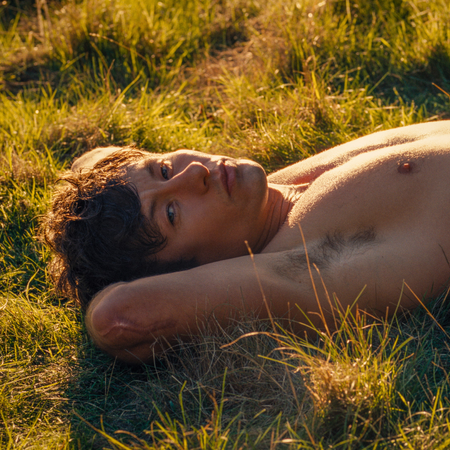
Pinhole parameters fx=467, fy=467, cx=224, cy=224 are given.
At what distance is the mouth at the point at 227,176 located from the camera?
2654 millimetres

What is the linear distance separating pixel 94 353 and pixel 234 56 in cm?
405

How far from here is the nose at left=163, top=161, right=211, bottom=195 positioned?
8.52 feet

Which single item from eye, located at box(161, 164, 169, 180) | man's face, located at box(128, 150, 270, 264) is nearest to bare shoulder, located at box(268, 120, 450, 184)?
man's face, located at box(128, 150, 270, 264)

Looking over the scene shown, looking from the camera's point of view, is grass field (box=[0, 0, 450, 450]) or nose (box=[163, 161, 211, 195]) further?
nose (box=[163, 161, 211, 195])

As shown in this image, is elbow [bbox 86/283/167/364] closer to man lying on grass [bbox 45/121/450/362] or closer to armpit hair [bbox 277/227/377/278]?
man lying on grass [bbox 45/121/450/362]

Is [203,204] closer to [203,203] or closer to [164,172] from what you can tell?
[203,203]

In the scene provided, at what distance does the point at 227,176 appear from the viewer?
106 inches

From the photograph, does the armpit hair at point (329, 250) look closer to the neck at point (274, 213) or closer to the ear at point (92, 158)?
the neck at point (274, 213)

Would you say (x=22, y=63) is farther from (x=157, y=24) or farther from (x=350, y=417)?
(x=350, y=417)

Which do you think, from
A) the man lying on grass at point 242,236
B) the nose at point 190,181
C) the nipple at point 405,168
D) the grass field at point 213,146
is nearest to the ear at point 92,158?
the man lying on grass at point 242,236

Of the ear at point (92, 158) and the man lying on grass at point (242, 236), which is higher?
the ear at point (92, 158)

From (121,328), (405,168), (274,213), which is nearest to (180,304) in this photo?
(121,328)

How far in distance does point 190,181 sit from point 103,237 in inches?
23.6

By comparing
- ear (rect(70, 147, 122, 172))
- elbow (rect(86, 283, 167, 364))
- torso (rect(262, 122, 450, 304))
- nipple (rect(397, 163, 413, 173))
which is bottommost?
elbow (rect(86, 283, 167, 364))
